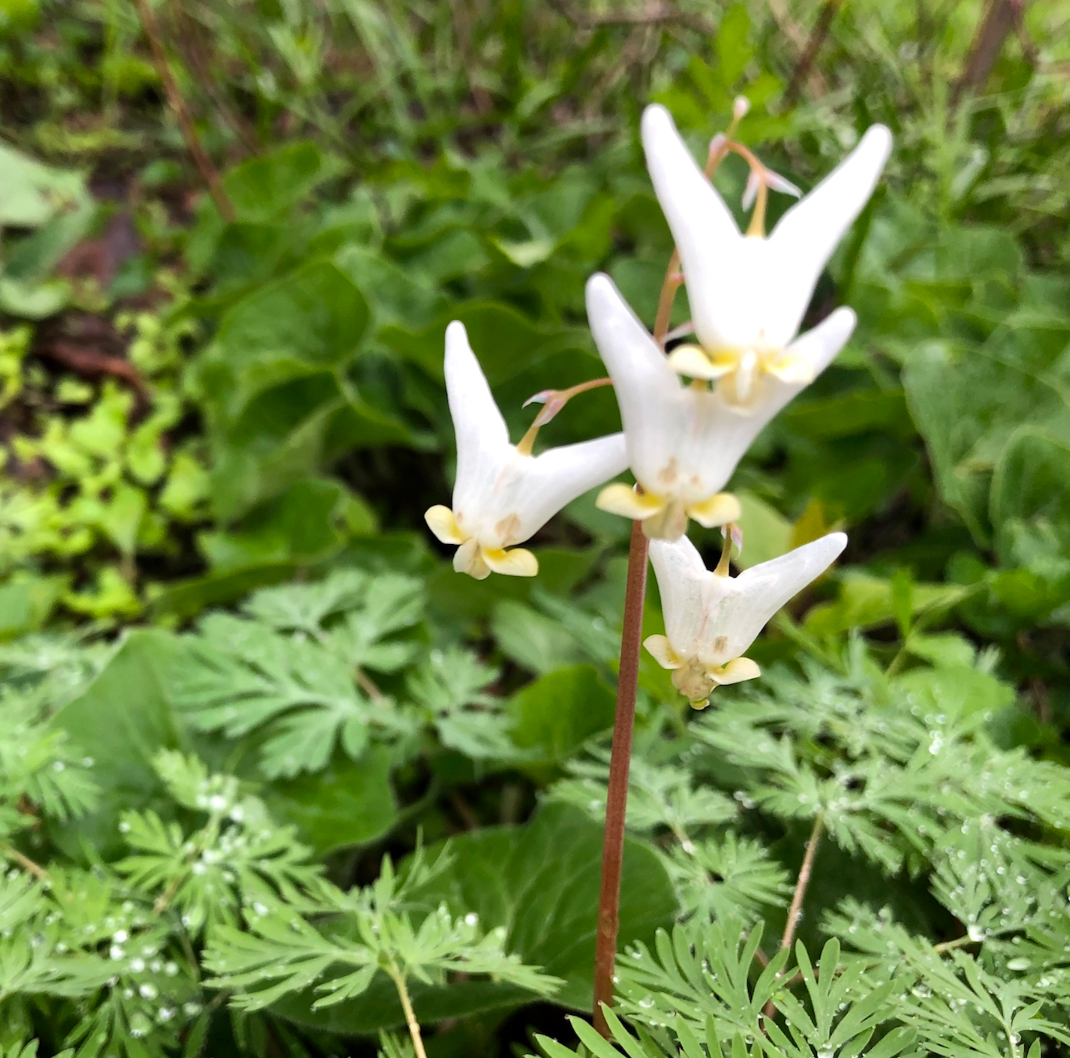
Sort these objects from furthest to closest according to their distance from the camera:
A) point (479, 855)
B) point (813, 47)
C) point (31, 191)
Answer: point (31, 191) → point (813, 47) → point (479, 855)

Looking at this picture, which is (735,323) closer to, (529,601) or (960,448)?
(529,601)

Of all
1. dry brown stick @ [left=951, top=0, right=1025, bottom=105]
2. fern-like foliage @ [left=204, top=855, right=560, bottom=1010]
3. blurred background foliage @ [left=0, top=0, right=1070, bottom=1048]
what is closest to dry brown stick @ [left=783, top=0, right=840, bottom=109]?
blurred background foliage @ [left=0, top=0, right=1070, bottom=1048]

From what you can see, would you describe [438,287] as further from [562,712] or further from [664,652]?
[664,652]

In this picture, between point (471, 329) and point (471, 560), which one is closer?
point (471, 560)

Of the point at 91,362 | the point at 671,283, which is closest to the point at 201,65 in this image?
the point at 91,362

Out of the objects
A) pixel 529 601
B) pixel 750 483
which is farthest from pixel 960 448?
pixel 529 601

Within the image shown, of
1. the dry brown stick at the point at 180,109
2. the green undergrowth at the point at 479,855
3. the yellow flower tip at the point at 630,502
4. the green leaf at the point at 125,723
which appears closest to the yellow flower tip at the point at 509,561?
the yellow flower tip at the point at 630,502

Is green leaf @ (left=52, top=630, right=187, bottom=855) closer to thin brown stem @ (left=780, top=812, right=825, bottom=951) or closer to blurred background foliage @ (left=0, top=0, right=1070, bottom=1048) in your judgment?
blurred background foliage @ (left=0, top=0, right=1070, bottom=1048)
